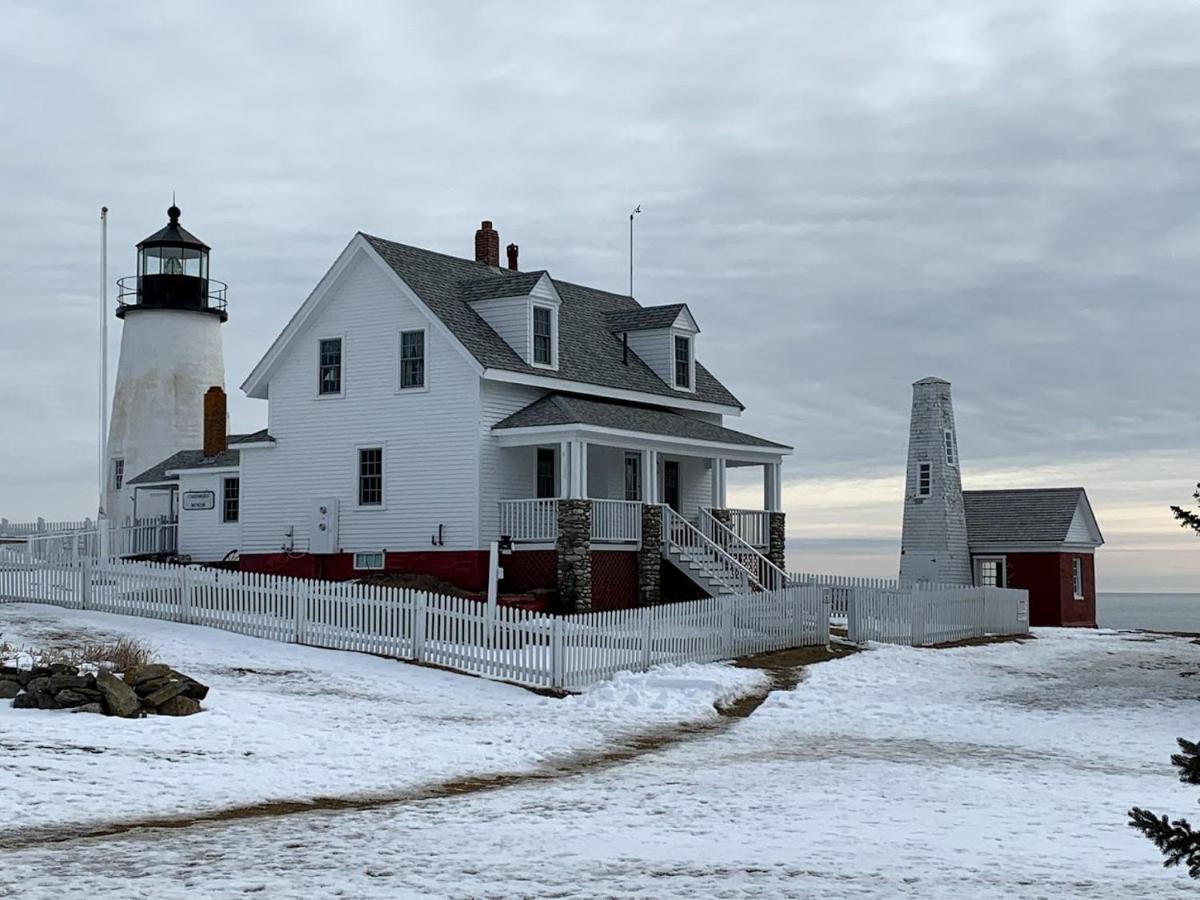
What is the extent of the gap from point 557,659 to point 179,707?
22.3 ft

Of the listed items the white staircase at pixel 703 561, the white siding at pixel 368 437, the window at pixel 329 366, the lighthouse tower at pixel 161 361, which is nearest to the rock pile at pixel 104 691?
the white siding at pixel 368 437

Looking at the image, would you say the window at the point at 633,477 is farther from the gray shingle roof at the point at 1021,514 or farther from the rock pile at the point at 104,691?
the rock pile at the point at 104,691

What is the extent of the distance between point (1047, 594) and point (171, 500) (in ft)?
95.0

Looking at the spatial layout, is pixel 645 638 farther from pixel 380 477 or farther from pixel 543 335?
pixel 543 335

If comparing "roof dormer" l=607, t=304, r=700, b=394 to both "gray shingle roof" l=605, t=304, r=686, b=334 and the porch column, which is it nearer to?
"gray shingle roof" l=605, t=304, r=686, b=334

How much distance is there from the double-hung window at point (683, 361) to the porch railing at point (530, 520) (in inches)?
341

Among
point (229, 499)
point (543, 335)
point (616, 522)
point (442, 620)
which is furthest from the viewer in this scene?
point (229, 499)

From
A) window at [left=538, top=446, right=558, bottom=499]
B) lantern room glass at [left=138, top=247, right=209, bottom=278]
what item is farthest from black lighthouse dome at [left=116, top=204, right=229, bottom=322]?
window at [left=538, top=446, right=558, bottom=499]

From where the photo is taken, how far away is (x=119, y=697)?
16.4 m

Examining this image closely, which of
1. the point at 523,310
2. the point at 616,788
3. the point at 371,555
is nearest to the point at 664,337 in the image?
the point at 523,310

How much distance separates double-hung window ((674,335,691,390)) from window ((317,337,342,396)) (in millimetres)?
9716

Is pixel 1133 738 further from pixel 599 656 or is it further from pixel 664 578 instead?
pixel 664 578

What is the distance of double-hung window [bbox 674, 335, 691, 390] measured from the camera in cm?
4044

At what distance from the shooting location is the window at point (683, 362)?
4047 cm
